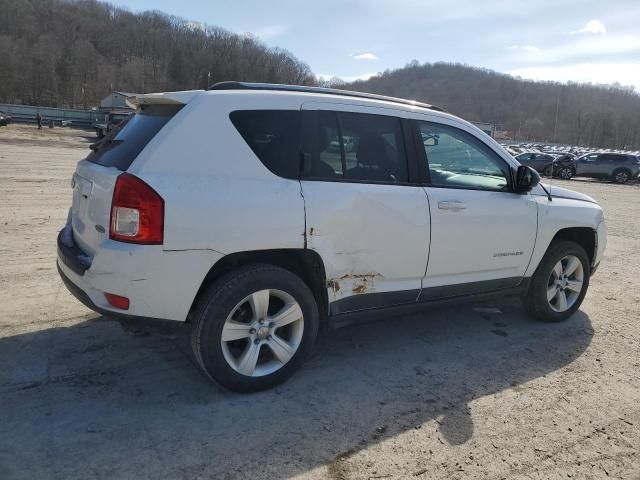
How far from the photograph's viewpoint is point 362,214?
3432 millimetres

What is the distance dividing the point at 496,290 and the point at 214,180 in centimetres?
274

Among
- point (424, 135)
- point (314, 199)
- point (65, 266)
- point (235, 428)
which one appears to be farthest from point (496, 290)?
point (65, 266)

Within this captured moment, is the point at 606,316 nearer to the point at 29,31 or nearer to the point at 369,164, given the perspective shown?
the point at 369,164

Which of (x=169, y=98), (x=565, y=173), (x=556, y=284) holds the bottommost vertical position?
(x=565, y=173)

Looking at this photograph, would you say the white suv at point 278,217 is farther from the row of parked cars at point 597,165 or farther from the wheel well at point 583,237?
the row of parked cars at point 597,165

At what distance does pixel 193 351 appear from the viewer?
314 cm

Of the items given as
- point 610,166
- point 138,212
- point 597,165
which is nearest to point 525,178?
point 138,212

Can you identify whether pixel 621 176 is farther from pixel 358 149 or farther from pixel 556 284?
pixel 358 149

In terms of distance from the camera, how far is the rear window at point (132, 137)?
10.1 ft

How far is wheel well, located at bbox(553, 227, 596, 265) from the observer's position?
491 cm

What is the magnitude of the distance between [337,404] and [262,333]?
2.19 ft

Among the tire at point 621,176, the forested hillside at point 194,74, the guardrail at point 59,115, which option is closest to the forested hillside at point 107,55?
the forested hillside at point 194,74

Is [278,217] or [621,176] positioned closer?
[278,217]

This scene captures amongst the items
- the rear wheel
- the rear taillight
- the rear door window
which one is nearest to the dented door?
the rear door window
